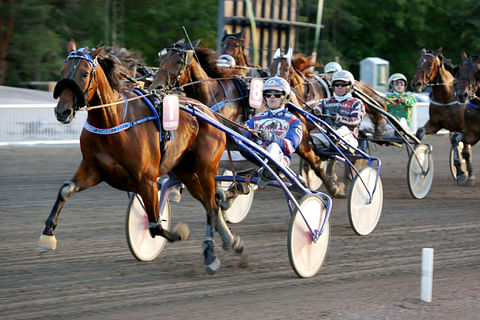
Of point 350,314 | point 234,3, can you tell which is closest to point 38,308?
point 350,314

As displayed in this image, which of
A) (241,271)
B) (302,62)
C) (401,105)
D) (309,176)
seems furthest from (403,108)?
(241,271)

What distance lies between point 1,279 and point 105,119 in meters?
1.38

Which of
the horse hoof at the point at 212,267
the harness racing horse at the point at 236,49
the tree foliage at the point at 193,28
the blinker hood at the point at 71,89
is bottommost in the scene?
the horse hoof at the point at 212,267

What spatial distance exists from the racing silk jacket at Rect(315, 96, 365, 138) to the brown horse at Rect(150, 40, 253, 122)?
1202mm

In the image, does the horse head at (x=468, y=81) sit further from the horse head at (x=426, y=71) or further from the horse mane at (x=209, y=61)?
the horse mane at (x=209, y=61)

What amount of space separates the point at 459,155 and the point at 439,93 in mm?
1092

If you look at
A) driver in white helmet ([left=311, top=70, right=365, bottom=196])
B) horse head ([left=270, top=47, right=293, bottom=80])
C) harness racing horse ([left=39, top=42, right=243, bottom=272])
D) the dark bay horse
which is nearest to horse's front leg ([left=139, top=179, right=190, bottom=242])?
harness racing horse ([left=39, top=42, right=243, bottom=272])

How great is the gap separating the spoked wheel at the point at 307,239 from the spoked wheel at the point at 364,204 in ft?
4.99

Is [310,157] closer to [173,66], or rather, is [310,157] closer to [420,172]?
[173,66]

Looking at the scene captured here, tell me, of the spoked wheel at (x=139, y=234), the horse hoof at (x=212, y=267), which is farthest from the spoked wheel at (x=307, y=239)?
the spoked wheel at (x=139, y=234)

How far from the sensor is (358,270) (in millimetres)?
6023

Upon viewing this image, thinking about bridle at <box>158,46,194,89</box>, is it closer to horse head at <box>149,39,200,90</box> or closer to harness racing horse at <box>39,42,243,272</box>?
horse head at <box>149,39,200,90</box>

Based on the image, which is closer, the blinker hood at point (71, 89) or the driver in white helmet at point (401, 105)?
the blinker hood at point (71, 89)

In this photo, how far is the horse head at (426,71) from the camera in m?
11.8
